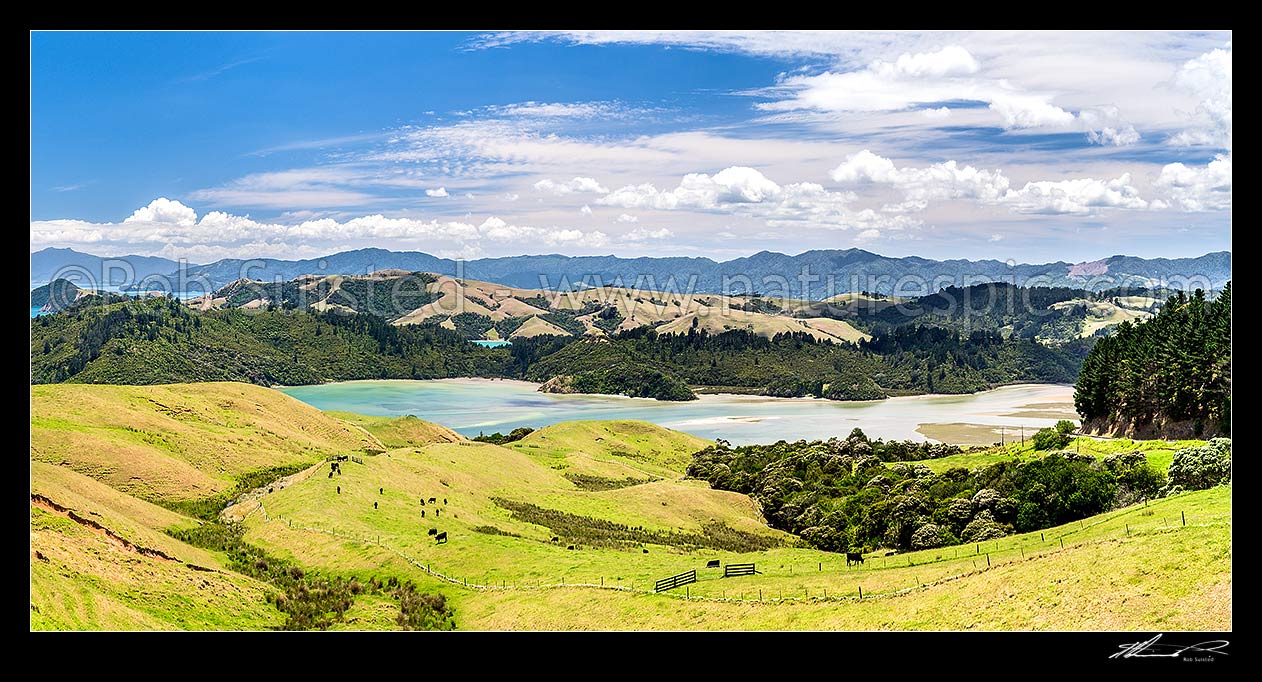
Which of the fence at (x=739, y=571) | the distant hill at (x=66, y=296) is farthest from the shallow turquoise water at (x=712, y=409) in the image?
the fence at (x=739, y=571)

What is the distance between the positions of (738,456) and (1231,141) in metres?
46.3

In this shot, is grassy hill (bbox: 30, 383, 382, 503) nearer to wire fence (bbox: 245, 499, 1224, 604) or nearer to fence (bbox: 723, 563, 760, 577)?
wire fence (bbox: 245, 499, 1224, 604)

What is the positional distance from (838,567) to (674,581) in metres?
6.03

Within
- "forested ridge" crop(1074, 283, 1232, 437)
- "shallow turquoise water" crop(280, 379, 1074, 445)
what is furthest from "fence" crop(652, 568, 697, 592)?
"shallow turquoise water" crop(280, 379, 1074, 445)

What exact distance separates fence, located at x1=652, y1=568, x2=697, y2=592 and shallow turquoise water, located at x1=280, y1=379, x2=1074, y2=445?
198 feet

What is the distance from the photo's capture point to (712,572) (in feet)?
72.2

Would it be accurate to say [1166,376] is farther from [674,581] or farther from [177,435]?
[177,435]

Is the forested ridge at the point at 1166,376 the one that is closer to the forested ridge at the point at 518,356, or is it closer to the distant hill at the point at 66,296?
the forested ridge at the point at 518,356
